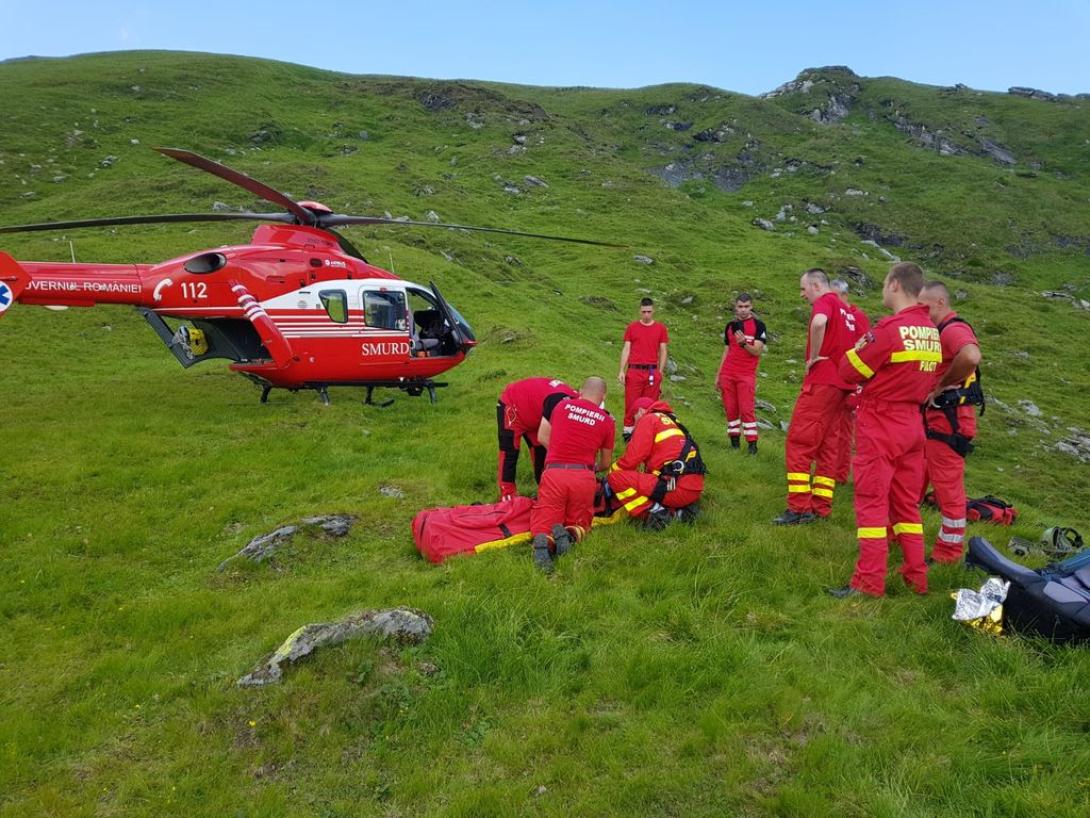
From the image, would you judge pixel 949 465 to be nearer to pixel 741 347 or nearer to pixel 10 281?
pixel 741 347

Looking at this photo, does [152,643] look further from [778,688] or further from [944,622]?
[944,622]

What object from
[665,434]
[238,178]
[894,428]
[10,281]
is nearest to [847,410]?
[665,434]

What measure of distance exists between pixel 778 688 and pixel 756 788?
3.00 feet

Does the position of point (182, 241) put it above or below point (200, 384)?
above

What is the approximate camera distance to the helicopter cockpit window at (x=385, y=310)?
13.3 m

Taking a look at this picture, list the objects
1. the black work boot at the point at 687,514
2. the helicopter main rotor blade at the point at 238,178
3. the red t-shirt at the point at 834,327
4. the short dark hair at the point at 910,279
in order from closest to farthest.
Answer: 1. the short dark hair at the point at 910,279
2. the black work boot at the point at 687,514
3. the red t-shirt at the point at 834,327
4. the helicopter main rotor blade at the point at 238,178

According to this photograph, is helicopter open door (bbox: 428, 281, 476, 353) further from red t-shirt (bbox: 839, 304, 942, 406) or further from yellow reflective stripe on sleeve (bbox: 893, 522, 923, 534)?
yellow reflective stripe on sleeve (bbox: 893, 522, 923, 534)

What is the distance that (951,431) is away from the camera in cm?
625

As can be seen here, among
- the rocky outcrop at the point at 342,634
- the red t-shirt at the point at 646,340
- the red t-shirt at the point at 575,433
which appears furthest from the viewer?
the red t-shirt at the point at 646,340

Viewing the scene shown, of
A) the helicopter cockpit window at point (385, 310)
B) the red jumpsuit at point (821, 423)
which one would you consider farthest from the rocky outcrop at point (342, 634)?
the helicopter cockpit window at point (385, 310)

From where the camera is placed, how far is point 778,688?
441 cm

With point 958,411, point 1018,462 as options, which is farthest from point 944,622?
point 1018,462

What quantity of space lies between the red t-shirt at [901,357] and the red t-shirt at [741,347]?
178 inches

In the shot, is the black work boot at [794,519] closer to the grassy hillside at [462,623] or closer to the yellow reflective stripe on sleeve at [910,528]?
the grassy hillside at [462,623]
